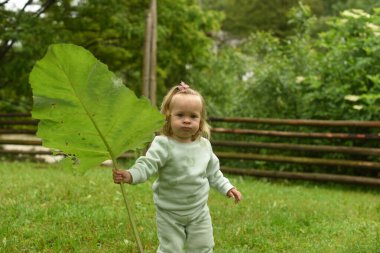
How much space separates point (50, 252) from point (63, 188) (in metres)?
2.57

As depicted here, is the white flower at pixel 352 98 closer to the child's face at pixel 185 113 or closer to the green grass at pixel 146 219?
the green grass at pixel 146 219

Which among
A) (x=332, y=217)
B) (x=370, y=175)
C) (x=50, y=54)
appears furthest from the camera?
(x=370, y=175)

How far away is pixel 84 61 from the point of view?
2.01 metres

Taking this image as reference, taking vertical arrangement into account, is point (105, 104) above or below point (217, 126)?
above

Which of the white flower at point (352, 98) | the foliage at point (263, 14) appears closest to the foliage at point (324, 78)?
the white flower at point (352, 98)

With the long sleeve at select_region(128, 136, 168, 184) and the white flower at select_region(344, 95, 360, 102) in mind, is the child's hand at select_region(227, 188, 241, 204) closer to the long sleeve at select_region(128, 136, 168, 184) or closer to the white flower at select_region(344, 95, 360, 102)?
the long sleeve at select_region(128, 136, 168, 184)

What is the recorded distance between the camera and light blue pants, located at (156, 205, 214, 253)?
2.91 metres

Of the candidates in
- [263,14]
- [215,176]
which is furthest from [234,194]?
[263,14]

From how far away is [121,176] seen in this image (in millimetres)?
2457

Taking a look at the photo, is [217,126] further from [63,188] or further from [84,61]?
[84,61]

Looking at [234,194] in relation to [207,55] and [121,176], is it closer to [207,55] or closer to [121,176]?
[121,176]

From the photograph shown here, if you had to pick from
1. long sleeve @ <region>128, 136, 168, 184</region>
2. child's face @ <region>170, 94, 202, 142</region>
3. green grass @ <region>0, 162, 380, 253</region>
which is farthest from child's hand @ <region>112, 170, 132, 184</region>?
green grass @ <region>0, 162, 380, 253</region>

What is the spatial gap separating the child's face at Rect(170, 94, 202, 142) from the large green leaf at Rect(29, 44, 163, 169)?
1.61ft

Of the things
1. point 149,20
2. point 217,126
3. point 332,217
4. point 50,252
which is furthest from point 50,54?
point 217,126
